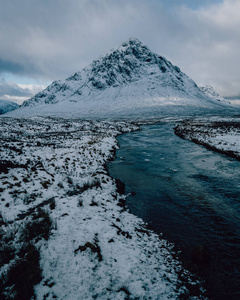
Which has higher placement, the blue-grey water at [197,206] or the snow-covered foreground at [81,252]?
the snow-covered foreground at [81,252]

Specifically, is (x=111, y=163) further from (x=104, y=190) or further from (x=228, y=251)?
(x=228, y=251)

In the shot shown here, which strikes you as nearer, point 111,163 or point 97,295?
point 97,295

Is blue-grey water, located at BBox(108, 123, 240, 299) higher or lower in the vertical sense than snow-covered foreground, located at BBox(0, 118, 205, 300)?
lower

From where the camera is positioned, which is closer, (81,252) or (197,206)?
(81,252)

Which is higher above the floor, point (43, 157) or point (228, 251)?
point (43, 157)

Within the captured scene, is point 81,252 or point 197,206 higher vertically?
point 81,252

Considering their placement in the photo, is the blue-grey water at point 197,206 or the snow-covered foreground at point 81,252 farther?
the blue-grey water at point 197,206

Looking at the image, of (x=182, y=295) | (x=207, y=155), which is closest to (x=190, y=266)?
(x=182, y=295)

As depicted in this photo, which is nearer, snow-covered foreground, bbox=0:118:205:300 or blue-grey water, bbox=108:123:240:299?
snow-covered foreground, bbox=0:118:205:300

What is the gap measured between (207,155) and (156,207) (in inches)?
490

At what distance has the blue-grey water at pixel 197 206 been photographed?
15.9 ft

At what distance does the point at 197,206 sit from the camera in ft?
26.6

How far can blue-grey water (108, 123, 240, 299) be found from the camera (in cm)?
486

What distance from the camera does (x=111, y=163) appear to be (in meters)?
15.8
